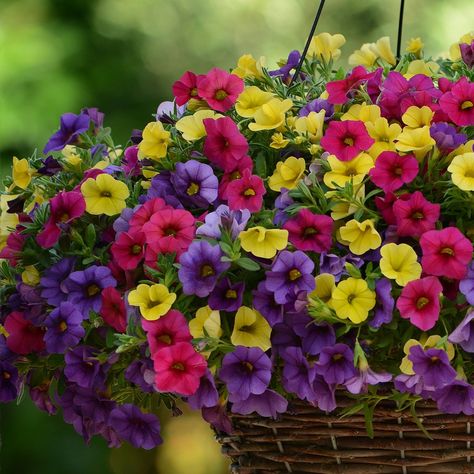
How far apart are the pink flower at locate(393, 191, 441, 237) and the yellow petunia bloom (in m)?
0.10

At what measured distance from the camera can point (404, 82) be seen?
3.35 ft

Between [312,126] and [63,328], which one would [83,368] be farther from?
[312,126]

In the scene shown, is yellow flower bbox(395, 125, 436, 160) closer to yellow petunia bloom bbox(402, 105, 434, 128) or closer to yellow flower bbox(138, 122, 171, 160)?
yellow petunia bloom bbox(402, 105, 434, 128)

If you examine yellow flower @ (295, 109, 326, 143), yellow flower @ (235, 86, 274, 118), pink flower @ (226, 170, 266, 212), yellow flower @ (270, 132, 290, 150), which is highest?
yellow flower @ (235, 86, 274, 118)

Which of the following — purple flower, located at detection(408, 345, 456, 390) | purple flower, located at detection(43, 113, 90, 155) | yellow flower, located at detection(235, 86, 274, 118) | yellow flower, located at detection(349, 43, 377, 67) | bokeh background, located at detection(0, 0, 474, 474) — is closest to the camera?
purple flower, located at detection(408, 345, 456, 390)

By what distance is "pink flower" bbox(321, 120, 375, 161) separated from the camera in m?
0.94

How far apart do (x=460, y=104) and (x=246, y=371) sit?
34cm

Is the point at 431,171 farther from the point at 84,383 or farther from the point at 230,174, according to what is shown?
the point at 84,383

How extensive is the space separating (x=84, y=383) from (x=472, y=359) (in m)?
0.37

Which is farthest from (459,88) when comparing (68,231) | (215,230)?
(68,231)

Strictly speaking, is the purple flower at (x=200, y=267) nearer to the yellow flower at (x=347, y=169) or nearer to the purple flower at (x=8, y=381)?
the yellow flower at (x=347, y=169)

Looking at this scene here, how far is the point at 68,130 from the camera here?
1164mm

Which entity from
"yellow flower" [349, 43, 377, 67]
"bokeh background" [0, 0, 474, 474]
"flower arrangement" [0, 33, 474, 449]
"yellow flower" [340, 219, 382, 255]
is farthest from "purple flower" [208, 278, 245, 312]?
"bokeh background" [0, 0, 474, 474]

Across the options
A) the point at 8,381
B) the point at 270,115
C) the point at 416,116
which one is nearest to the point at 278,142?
the point at 270,115
